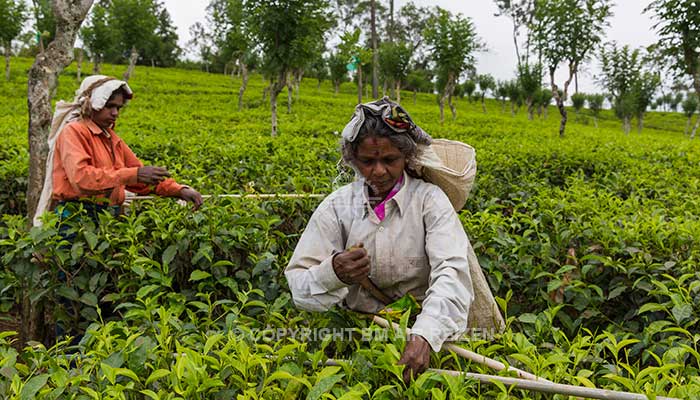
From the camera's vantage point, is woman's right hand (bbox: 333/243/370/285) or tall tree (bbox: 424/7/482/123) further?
tall tree (bbox: 424/7/482/123)

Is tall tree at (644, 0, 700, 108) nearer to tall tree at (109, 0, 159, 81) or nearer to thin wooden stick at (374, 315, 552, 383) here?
thin wooden stick at (374, 315, 552, 383)

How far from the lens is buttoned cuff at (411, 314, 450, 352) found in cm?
145

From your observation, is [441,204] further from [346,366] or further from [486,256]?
[486,256]

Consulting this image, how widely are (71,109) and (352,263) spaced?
248 cm

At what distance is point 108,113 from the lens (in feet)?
10.3

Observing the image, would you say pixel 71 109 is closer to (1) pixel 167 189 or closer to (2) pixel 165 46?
(1) pixel 167 189

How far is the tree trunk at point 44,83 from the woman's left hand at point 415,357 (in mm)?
Result: 2719

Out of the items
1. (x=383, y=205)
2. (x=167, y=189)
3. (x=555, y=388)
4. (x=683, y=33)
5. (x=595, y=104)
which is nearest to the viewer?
(x=555, y=388)

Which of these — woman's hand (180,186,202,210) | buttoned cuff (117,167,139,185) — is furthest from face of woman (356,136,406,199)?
buttoned cuff (117,167,139,185)

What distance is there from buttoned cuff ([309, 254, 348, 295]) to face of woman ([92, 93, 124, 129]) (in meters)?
2.11

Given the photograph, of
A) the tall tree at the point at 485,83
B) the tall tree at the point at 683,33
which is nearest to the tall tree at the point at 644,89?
the tall tree at the point at 485,83

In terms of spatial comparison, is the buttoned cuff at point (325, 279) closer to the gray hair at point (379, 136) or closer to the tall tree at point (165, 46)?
the gray hair at point (379, 136)

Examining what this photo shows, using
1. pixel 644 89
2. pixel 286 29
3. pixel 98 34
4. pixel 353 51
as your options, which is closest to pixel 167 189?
pixel 286 29

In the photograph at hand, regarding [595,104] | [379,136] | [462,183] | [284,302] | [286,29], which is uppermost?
[286,29]
